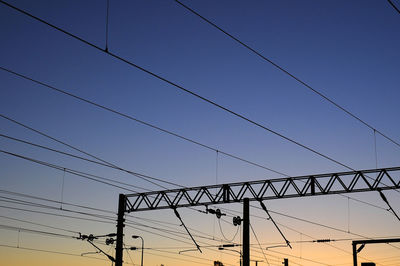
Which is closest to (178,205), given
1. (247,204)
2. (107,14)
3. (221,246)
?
(247,204)

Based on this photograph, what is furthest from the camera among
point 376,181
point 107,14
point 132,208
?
point 132,208

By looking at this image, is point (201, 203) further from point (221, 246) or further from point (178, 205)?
point (221, 246)

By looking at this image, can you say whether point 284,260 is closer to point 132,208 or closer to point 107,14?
point 132,208

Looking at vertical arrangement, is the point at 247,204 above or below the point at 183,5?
below

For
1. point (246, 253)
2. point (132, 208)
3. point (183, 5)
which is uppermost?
point (183, 5)

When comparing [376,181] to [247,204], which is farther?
[247,204]

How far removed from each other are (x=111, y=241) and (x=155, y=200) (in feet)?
13.9

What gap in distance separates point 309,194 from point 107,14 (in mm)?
16958

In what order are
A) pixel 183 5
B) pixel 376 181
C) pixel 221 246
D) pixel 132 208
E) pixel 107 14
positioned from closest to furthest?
pixel 183 5, pixel 107 14, pixel 376 181, pixel 132 208, pixel 221 246

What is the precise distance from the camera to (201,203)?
32.7m

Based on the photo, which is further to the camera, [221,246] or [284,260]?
[284,260]

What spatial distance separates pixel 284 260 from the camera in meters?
63.9

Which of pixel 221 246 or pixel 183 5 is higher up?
pixel 183 5

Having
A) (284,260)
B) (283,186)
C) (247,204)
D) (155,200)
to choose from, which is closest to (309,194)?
(283,186)
